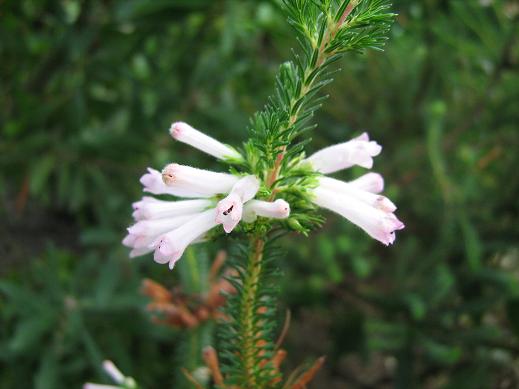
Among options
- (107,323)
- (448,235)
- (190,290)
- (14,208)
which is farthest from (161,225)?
(14,208)

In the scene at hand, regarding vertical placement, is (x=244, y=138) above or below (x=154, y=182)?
above

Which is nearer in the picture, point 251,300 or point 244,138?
point 251,300

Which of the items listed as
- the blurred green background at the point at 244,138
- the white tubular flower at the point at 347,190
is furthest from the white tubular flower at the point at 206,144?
the blurred green background at the point at 244,138

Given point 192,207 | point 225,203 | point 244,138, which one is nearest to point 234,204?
point 225,203

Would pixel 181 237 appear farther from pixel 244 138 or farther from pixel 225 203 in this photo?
pixel 244 138

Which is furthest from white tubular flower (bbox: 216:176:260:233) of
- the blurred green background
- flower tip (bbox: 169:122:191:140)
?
the blurred green background

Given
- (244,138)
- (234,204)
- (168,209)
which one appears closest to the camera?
(234,204)

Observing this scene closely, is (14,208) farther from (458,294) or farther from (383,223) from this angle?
(383,223)
